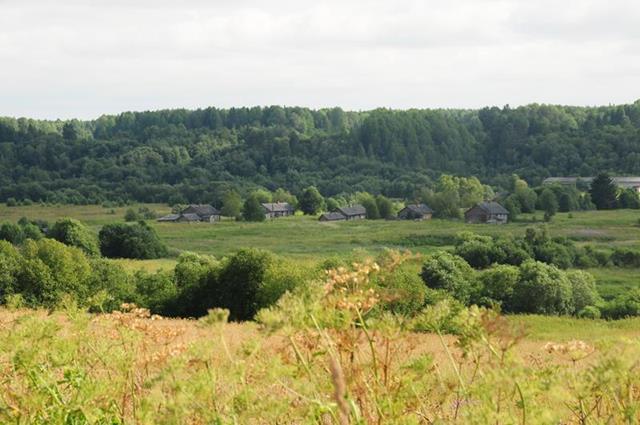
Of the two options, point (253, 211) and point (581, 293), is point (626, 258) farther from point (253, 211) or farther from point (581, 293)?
point (253, 211)

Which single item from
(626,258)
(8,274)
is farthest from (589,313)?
(8,274)

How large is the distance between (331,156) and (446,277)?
396ft

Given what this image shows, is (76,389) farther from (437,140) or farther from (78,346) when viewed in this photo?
(437,140)

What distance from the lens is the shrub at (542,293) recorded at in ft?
139

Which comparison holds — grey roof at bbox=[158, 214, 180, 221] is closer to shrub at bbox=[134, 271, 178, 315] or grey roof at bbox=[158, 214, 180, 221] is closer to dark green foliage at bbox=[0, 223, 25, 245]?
dark green foliage at bbox=[0, 223, 25, 245]

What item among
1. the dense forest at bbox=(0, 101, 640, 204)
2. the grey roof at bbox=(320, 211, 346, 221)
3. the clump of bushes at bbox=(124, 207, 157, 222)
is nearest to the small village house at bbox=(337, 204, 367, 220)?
the grey roof at bbox=(320, 211, 346, 221)

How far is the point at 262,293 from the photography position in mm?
34281

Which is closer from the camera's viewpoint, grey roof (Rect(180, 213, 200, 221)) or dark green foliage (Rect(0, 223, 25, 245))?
dark green foliage (Rect(0, 223, 25, 245))

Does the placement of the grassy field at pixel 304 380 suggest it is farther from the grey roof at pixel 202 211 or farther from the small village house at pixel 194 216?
the grey roof at pixel 202 211

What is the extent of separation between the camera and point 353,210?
373 feet

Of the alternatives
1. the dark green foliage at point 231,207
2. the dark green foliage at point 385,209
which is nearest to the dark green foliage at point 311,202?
the dark green foliage at point 231,207

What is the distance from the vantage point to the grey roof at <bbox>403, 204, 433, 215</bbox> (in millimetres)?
109125

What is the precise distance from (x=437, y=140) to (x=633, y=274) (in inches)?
4736

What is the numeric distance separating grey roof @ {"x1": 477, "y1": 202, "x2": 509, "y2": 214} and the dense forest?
35.2m
